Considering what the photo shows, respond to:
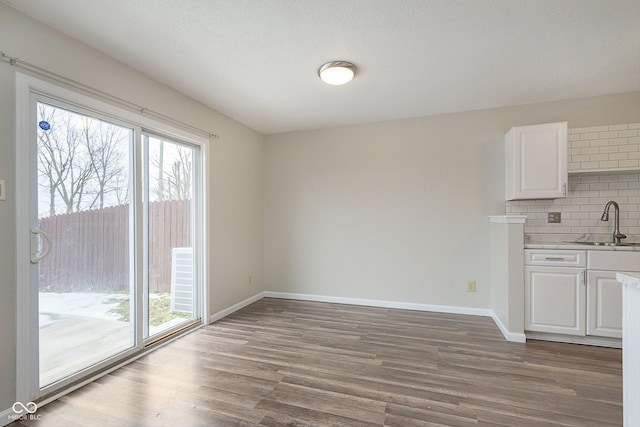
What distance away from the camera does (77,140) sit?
2.11 meters

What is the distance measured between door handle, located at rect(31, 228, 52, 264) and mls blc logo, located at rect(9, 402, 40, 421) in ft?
2.88

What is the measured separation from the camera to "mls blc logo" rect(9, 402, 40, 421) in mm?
1692

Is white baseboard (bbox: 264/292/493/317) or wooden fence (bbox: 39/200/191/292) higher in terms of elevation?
wooden fence (bbox: 39/200/191/292)

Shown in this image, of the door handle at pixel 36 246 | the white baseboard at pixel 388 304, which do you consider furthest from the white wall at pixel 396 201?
the door handle at pixel 36 246

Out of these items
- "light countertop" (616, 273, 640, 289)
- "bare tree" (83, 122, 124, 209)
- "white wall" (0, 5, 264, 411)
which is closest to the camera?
"light countertop" (616, 273, 640, 289)

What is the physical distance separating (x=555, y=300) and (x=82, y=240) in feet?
13.8

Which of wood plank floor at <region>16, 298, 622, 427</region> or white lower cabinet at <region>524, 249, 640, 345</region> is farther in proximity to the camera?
white lower cabinet at <region>524, 249, 640, 345</region>

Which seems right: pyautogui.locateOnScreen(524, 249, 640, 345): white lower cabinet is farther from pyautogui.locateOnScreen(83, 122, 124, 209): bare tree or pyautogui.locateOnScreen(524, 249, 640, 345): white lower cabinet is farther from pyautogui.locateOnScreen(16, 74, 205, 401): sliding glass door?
pyautogui.locateOnScreen(83, 122, 124, 209): bare tree

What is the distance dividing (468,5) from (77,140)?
2.90 meters

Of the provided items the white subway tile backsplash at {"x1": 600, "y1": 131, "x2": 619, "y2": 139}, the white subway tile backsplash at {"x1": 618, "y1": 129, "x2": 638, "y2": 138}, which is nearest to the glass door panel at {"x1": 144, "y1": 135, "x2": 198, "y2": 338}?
the white subway tile backsplash at {"x1": 600, "y1": 131, "x2": 619, "y2": 139}

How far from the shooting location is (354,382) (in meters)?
2.06

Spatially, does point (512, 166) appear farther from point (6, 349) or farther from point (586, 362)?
point (6, 349)

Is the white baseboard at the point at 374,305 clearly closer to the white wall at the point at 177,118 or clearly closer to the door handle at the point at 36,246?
the white wall at the point at 177,118

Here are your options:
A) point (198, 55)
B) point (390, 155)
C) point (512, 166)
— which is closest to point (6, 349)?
point (198, 55)
